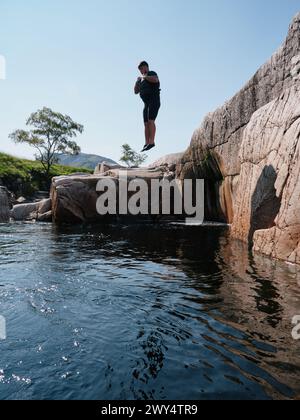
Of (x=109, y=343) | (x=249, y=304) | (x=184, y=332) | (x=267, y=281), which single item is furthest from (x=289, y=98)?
(x=109, y=343)

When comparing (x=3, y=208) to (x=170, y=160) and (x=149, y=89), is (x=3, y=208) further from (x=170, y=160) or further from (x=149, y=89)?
(x=149, y=89)

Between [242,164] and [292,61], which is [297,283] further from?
[292,61]

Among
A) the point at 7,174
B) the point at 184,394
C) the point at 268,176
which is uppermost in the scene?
the point at 7,174

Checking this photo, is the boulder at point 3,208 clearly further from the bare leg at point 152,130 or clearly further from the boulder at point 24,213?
the bare leg at point 152,130

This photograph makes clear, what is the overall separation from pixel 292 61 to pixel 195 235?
9.03m

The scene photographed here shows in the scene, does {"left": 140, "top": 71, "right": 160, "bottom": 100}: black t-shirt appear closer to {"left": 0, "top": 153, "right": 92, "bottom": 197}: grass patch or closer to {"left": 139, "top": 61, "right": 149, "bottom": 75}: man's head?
{"left": 139, "top": 61, "right": 149, "bottom": 75}: man's head

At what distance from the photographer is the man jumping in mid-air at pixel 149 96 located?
10422mm

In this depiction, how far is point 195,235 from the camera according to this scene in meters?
18.6

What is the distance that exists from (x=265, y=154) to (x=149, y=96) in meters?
5.53

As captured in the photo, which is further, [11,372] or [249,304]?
[249,304]

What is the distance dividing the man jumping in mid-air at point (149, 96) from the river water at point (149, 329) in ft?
13.2

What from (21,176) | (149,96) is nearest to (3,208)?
(149,96)

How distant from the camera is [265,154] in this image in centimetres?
1377
